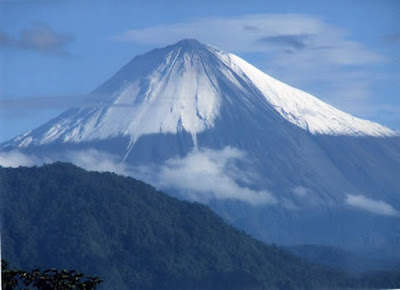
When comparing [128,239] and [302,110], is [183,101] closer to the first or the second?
[302,110]

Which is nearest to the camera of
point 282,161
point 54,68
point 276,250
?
point 54,68

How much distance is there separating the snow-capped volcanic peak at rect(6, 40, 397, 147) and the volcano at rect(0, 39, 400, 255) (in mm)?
39

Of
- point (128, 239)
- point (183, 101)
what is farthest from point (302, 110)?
point (128, 239)

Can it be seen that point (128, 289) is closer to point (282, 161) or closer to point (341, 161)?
point (282, 161)

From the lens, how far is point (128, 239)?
60.2ft

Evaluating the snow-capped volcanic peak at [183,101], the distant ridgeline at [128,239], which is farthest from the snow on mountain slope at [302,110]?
the distant ridgeline at [128,239]

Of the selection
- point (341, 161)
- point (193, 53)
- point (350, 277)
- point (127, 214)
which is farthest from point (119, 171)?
point (341, 161)

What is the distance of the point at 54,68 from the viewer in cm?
1183

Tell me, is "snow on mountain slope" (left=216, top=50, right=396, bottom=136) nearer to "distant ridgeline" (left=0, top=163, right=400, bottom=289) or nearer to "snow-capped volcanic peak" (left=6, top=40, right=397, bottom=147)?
"snow-capped volcanic peak" (left=6, top=40, right=397, bottom=147)

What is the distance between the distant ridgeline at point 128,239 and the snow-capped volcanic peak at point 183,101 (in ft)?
3.62

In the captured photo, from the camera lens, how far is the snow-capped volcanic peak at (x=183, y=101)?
1647cm

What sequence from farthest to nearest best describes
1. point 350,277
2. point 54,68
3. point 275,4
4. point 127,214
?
point 127,214
point 350,277
point 54,68
point 275,4

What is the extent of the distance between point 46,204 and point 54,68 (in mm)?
6721

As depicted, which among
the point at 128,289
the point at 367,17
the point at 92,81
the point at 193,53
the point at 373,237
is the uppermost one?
the point at 193,53
